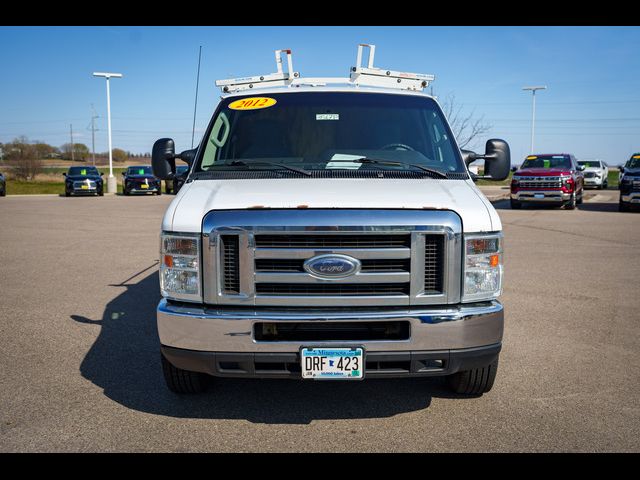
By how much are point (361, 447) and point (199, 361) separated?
1064mm

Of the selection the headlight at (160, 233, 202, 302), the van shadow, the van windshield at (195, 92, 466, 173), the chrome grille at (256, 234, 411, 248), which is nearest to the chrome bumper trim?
the headlight at (160, 233, 202, 302)

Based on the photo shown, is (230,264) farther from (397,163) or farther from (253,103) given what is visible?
(253,103)

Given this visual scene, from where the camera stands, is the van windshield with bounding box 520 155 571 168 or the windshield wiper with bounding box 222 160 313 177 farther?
the van windshield with bounding box 520 155 571 168

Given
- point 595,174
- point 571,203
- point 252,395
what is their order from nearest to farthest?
point 252,395 < point 571,203 < point 595,174

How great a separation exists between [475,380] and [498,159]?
2.01m

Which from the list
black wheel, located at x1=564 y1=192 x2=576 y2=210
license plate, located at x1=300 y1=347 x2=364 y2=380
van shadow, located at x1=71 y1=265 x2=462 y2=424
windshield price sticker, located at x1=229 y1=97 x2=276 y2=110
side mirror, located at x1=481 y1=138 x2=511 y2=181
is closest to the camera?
license plate, located at x1=300 y1=347 x2=364 y2=380

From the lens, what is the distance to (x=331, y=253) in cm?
347

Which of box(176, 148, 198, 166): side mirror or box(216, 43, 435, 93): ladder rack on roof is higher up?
box(216, 43, 435, 93): ladder rack on roof

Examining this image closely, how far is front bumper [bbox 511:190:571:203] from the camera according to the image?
19922 mm

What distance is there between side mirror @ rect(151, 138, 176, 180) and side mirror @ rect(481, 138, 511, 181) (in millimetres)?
2698

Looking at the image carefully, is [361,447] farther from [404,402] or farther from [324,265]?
[324,265]

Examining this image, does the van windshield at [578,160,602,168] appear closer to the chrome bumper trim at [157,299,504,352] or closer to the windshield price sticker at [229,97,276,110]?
the windshield price sticker at [229,97,276,110]

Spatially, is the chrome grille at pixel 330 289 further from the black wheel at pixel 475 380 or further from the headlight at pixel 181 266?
the black wheel at pixel 475 380

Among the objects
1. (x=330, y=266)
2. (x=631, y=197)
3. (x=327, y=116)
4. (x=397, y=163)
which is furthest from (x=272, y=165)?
(x=631, y=197)
